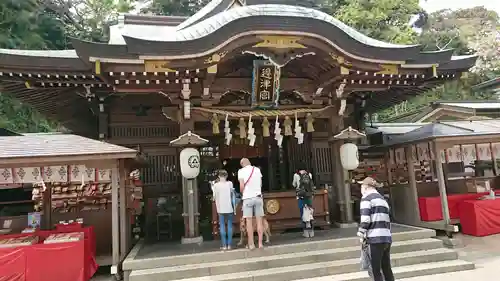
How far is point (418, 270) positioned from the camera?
6.30 m

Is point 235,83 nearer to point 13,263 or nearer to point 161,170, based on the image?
point 161,170

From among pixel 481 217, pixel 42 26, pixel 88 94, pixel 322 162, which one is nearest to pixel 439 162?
pixel 481 217

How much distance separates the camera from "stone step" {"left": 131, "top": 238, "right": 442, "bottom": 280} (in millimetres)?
6156

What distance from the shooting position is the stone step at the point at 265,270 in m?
6.04

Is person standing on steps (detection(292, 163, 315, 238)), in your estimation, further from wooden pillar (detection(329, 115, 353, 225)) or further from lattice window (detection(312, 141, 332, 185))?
lattice window (detection(312, 141, 332, 185))

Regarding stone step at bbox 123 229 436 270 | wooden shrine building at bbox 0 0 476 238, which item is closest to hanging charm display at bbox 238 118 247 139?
wooden shrine building at bbox 0 0 476 238

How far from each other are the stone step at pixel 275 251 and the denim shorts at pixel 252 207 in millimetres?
757

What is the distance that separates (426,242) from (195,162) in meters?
5.13

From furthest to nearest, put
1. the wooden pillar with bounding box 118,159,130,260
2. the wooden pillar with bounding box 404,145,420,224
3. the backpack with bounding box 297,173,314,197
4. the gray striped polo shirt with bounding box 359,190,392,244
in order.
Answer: the wooden pillar with bounding box 404,145,420,224 < the backpack with bounding box 297,173,314,197 < the wooden pillar with bounding box 118,159,130,260 < the gray striped polo shirt with bounding box 359,190,392,244

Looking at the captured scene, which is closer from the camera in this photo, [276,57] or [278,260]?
[278,260]

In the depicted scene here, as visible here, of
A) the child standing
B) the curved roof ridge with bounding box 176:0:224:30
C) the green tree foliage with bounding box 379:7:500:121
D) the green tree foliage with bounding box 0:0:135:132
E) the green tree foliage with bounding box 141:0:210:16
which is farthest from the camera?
the green tree foliage with bounding box 141:0:210:16

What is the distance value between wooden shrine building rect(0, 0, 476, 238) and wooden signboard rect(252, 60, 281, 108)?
2 centimetres

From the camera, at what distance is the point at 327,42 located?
25.0 ft

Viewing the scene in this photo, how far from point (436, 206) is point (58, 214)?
9.22m
